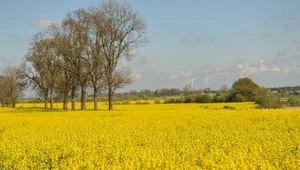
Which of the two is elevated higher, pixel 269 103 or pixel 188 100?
pixel 188 100

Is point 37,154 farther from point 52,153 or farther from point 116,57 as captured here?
point 116,57

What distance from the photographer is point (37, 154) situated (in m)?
10.2

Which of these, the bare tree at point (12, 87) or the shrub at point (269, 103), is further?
the bare tree at point (12, 87)

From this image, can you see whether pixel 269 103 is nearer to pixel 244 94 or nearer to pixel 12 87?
pixel 244 94

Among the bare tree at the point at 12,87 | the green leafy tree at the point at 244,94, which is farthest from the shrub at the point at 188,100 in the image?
the bare tree at the point at 12,87

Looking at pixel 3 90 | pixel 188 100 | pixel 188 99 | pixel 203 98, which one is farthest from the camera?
pixel 3 90

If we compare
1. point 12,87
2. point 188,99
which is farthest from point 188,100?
point 12,87

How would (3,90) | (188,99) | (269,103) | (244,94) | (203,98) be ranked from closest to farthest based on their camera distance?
(269,103), (244,94), (203,98), (188,99), (3,90)

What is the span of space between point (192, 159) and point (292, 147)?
3.14 m

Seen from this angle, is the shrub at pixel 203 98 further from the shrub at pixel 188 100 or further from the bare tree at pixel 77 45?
the bare tree at pixel 77 45

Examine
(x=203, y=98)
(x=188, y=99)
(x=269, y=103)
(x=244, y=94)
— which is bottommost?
(x=269, y=103)

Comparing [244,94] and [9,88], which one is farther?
[9,88]

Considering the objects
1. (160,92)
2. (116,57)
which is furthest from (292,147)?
(160,92)

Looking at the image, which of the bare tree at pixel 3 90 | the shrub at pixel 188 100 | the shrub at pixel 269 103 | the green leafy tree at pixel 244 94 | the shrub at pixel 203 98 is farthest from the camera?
the bare tree at pixel 3 90
